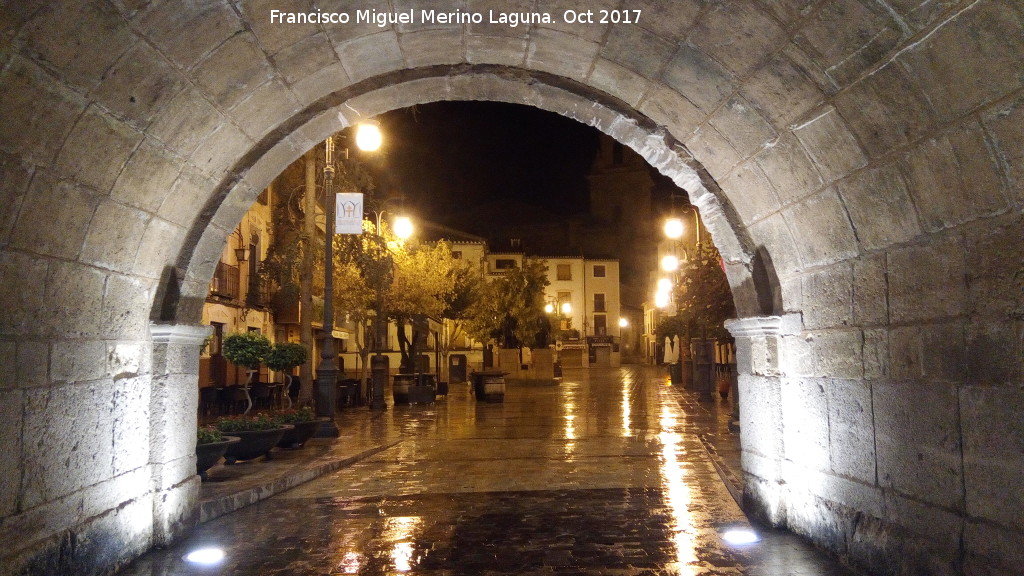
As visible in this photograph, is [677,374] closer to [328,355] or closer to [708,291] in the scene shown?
[708,291]

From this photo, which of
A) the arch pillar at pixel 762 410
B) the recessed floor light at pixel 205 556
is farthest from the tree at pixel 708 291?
the recessed floor light at pixel 205 556

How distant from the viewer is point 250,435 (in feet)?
28.4

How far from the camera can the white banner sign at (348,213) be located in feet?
40.1

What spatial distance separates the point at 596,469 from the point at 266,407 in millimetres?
11929

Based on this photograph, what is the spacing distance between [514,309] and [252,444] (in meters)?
24.1

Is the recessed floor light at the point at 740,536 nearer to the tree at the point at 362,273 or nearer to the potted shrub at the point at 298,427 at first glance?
the potted shrub at the point at 298,427

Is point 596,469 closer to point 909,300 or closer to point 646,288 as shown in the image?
point 909,300

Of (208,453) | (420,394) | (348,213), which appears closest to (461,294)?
(420,394)

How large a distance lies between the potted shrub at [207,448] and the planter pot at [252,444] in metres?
0.72

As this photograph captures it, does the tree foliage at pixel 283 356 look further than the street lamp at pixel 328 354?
No

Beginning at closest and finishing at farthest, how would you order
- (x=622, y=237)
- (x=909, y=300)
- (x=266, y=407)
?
(x=909, y=300)
(x=266, y=407)
(x=622, y=237)

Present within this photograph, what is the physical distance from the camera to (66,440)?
4.57m

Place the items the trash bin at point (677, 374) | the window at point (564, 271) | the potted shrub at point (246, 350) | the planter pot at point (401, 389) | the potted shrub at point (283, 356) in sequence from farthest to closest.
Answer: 1. the window at point (564, 271)
2. the trash bin at point (677, 374)
3. the planter pot at point (401, 389)
4. the potted shrub at point (283, 356)
5. the potted shrub at point (246, 350)

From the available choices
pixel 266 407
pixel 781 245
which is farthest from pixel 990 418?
pixel 266 407
